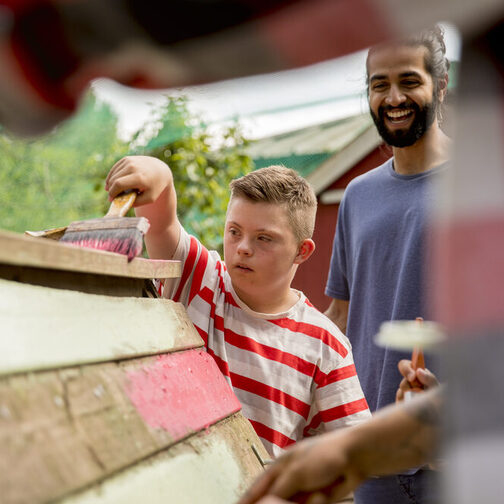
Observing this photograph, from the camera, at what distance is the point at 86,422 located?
804 millimetres

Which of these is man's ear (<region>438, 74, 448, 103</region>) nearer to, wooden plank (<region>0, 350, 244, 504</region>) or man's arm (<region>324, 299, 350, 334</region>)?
man's arm (<region>324, 299, 350, 334</region>)

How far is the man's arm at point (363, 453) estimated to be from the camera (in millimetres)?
674

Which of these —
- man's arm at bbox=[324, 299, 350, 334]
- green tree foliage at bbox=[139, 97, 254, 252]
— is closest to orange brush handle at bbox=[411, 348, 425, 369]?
man's arm at bbox=[324, 299, 350, 334]

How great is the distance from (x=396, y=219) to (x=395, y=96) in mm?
441

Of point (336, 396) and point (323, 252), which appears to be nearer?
point (336, 396)

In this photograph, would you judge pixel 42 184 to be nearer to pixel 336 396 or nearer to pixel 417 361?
pixel 336 396

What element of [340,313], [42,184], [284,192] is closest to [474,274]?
[284,192]

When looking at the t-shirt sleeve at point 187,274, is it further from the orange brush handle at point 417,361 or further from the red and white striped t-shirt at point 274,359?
the orange brush handle at point 417,361

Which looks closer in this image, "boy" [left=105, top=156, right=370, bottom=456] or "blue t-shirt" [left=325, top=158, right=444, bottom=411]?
"boy" [left=105, top=156, right=370, bottom=456]

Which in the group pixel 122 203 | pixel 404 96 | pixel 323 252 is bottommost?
pixel 122 203

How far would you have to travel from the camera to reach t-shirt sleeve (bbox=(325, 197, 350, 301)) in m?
2.55

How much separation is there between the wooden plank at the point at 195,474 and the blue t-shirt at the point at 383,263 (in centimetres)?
100

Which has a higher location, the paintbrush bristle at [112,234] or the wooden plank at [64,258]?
the paintbrush bristle at [112,234]

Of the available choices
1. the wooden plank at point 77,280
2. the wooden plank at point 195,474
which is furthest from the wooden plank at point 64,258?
the wooden plank at point 195,474
